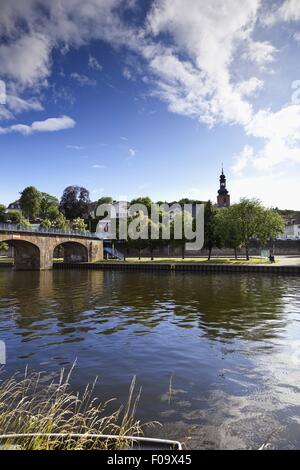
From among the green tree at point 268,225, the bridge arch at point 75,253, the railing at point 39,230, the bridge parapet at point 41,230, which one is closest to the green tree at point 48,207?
the bridge arch at point 75,253

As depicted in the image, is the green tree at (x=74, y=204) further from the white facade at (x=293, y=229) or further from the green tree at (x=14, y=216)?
the white facade at (x=293, y=229)

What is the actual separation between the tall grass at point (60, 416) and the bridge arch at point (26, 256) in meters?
60.7

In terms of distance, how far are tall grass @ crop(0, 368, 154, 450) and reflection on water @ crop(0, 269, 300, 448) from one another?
711mm

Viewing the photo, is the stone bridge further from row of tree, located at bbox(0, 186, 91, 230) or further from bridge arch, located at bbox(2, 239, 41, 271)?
row of tree, located at bbox(0, 186, 91, 230)

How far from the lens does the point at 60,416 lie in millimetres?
7953

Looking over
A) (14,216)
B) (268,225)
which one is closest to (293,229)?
(268,225)

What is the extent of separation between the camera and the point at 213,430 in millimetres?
9203

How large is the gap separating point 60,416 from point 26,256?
69595 mm

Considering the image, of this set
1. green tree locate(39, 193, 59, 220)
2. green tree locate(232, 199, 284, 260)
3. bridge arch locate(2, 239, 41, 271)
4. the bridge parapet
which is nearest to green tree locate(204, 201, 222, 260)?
green tree locate(232, 199, 284, 260)

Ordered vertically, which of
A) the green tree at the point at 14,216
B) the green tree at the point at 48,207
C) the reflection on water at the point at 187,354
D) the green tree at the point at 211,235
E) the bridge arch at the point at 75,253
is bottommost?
the reflection on water at the point at 187,354

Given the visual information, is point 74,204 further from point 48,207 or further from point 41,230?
point 41,230

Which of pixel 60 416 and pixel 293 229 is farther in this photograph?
pixel 293 229

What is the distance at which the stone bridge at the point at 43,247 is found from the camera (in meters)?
65.6
